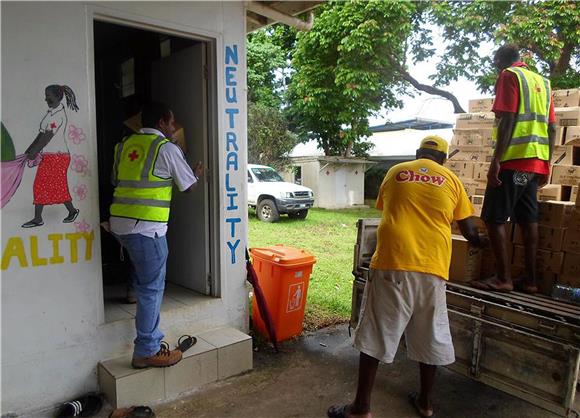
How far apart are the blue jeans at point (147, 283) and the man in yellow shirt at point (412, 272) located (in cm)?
147

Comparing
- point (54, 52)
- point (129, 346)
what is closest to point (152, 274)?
point (129, 346)

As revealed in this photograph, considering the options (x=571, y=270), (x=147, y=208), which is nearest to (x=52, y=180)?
(x=147, y=208)

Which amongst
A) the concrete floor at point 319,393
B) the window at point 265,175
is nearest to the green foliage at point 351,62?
the window at point 265,175

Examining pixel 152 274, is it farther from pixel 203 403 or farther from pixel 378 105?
pixel 378 105

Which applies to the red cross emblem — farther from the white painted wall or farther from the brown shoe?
the white painted wall

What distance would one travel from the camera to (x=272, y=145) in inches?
719

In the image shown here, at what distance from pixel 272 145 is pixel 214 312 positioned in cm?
1481

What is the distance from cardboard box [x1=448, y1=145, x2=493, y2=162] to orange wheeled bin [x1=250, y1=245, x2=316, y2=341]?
1942 mm

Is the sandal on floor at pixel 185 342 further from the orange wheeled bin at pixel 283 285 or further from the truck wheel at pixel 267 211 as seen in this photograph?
the truck wheel at pixel 267 211

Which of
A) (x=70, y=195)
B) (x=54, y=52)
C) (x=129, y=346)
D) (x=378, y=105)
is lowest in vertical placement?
(x=129, y=346)

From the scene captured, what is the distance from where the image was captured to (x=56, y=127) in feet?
9.67

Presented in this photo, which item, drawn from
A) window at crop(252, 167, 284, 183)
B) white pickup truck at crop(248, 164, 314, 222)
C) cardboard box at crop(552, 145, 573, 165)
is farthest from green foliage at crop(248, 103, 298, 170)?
cardboard box at crop(552, 145, 573, 165)

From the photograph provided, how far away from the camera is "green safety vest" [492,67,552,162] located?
126 inches

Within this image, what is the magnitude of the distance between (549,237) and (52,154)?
369cm
